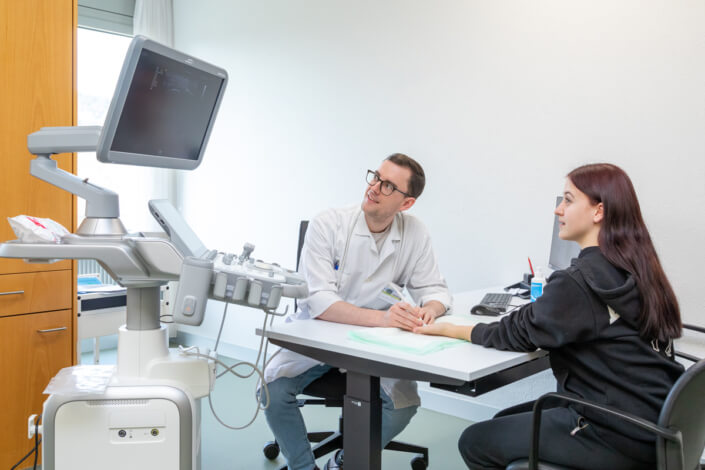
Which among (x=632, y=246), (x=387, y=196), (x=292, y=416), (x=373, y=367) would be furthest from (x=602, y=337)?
(x=292, y=416)

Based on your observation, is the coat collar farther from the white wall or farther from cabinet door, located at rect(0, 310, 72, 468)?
cabinet door, located at rect(0, 310, 72, 468)

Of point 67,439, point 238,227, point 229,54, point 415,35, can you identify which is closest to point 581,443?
point 67,439

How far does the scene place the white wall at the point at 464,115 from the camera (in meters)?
2.77

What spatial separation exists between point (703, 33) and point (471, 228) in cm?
138

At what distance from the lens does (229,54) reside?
15.2ft

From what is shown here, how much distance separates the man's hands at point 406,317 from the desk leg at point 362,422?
0.28m

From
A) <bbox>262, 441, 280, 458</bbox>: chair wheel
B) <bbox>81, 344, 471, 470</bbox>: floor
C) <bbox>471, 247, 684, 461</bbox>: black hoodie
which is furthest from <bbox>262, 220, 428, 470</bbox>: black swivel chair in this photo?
<bbox>471, 247, 684, 461</bbox>: black hoodie

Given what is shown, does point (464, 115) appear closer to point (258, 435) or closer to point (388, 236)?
point (388, 236)

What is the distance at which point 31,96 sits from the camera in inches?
95.5

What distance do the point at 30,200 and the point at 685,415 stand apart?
7.59 feet

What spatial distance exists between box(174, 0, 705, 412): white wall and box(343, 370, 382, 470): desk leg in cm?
166

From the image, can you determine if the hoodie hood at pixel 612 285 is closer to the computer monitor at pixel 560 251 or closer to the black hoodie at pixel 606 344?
the black hoodie at pixel 606 344

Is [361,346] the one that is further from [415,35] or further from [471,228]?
[415,35]

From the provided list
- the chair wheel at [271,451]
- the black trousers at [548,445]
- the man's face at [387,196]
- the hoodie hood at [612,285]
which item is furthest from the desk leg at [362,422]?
the chair wheel at [271,451]
